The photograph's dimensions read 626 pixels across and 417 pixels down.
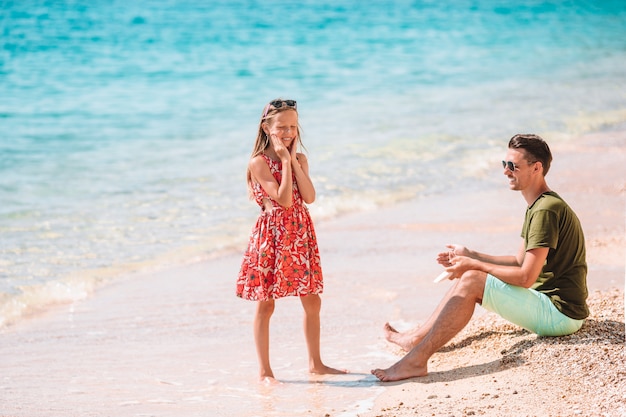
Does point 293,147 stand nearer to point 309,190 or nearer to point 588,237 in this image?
point 309,190

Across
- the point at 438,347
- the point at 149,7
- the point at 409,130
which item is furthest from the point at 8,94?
the point at 149,7

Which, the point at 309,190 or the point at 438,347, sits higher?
the point at 309,190

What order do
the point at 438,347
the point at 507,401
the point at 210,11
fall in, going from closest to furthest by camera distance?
the point at 507,401 < the point at 438,347 < the point at 210,11

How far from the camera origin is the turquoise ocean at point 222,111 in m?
8.60

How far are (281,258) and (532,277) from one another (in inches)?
52.6

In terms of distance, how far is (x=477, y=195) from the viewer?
919 cm

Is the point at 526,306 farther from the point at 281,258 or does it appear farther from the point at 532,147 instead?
the point at 281,258

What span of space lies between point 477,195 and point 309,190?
468 cm

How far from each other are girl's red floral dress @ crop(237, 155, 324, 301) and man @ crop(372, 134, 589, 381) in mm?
761

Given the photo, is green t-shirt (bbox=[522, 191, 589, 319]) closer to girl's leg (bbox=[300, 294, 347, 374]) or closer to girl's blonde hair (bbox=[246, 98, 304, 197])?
girl's leg (bbox=[300, 294, 347, 374])

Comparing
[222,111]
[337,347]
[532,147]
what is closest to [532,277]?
[532,147]

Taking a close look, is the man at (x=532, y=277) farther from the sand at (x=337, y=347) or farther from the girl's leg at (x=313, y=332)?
the girl's leg at (x=313, y=332)

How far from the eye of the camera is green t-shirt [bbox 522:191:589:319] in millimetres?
4383

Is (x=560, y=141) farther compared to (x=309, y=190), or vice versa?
(x=560, y=141)
